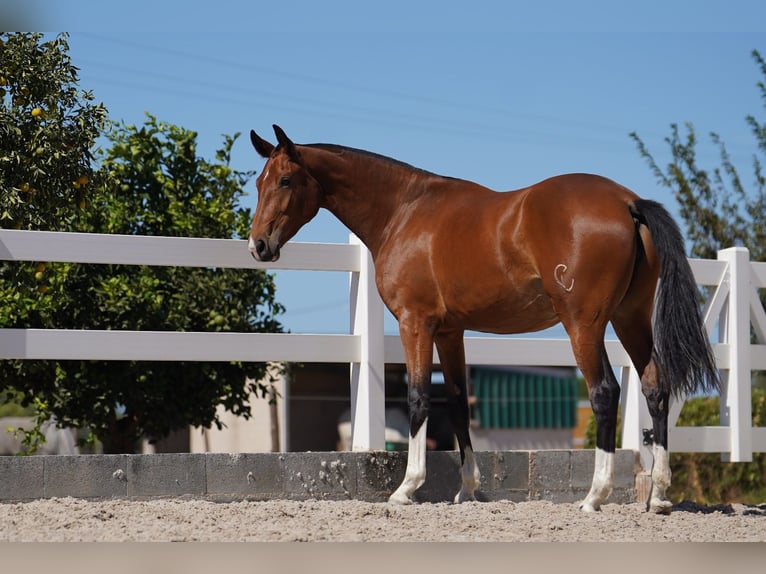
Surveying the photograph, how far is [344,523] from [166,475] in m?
1.48

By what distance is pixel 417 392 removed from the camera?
18.1ft

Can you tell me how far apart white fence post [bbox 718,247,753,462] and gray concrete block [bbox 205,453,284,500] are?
10.7 feet

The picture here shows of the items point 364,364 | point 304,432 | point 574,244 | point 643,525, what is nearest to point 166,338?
point 364,364

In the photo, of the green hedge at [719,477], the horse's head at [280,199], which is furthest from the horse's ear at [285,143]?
the green hedge at [719,477]

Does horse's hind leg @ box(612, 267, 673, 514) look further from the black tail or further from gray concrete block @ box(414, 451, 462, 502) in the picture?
gray concrete block @ box(414, 451, 462, 502)

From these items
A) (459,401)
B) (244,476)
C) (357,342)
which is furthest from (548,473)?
(244,476)

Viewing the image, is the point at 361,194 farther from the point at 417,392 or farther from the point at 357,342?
the point at 417,392

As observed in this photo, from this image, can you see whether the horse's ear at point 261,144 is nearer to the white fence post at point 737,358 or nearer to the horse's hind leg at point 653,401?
the horse's hind leg at point 653,401

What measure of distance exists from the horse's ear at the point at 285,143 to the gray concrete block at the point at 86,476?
6.15 ft

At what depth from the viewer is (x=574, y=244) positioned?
16.5 ft

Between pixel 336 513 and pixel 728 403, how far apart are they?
3594 mm

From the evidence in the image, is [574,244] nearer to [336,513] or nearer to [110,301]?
[336,513]

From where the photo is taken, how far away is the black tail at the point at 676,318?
5148 millimetres

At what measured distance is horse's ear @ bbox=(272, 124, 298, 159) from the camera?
218 inches
